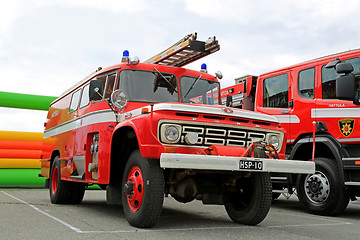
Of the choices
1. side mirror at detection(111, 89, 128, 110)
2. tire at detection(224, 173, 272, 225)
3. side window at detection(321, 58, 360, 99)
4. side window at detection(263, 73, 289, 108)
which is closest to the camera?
tire at detection(224, 173, 272, 225)

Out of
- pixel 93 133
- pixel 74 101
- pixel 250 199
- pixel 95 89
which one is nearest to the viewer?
pixel 250 199

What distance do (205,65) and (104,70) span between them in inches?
73.8

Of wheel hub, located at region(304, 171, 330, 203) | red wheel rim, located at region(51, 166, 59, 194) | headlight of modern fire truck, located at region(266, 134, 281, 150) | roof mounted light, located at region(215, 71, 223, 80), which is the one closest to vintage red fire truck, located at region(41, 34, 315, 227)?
headlight of modern fire truck, located at region(266, 134, 281, 150)

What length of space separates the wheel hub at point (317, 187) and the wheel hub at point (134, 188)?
394 centimetres

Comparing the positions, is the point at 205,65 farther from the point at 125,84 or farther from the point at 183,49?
the point at 125,84

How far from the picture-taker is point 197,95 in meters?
7.08

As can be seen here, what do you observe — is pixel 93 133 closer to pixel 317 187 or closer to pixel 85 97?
pixel 85 97

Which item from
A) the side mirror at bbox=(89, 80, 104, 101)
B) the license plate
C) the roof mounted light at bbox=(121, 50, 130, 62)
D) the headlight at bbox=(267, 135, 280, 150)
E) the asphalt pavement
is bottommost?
the asphalt pavement

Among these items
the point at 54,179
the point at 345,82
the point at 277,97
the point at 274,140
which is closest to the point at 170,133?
the point at 274,140

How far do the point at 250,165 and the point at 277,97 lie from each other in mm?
4183

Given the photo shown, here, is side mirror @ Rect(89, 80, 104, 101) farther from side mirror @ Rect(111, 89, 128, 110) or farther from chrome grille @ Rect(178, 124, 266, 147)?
chrome grille @ Rect(178, 124, 266, 147)

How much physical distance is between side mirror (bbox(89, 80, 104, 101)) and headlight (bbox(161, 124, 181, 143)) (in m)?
1.91

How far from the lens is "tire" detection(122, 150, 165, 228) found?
5.01m

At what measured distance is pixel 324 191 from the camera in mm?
7660
